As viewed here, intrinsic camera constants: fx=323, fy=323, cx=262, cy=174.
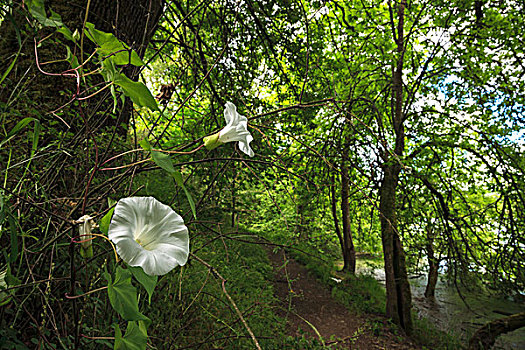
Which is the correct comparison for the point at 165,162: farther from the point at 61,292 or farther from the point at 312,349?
the point at 312,349

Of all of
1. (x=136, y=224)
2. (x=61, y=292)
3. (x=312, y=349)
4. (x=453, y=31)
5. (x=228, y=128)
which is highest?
(x=453, y=31)

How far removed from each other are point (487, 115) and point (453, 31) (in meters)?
1.19

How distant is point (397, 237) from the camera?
15.1 feet

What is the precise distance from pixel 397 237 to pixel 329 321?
1.57 meters

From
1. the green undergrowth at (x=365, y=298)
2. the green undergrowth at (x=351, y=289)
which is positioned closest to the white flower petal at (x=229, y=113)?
the green undergrowth at (x=365, y=298)

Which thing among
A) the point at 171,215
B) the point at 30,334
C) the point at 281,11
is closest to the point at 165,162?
the point at 171,215

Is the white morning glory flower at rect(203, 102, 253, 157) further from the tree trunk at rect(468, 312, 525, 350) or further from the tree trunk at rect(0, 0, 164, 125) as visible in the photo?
the tree trunk at rect(468, 312, 525, 350)

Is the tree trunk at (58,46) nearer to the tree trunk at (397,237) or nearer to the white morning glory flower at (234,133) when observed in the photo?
the white morning glory flower at (234,133)

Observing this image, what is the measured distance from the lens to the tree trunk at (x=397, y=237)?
14.4ft

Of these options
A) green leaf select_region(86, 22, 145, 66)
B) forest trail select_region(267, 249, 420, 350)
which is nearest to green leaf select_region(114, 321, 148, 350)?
green leaf select_region(86, 22, 145, 66)

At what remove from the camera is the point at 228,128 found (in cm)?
57

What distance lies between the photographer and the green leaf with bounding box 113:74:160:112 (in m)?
0.50

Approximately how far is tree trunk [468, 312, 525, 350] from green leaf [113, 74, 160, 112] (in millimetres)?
4737

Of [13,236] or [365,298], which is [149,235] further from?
[365,298]
